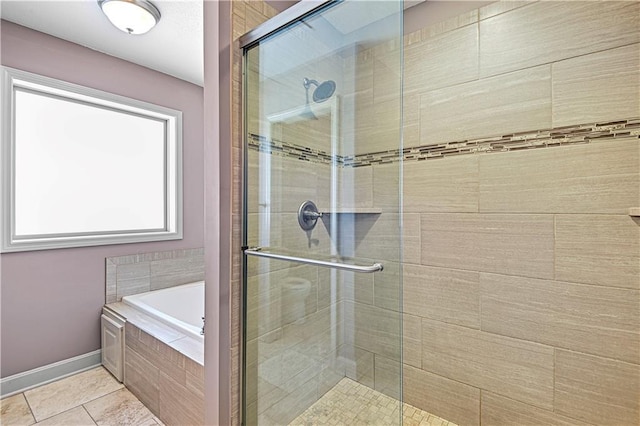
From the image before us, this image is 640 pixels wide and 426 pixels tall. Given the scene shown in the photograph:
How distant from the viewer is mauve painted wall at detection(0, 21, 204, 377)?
2.06m

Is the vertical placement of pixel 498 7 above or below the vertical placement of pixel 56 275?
above

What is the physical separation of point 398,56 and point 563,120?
0.79 metres

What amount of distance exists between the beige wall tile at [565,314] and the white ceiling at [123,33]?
2.36 metres

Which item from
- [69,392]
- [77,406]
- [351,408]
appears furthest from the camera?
[69,392]

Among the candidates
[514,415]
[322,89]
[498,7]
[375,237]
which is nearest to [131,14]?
[322,89]

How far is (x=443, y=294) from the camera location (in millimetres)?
1751

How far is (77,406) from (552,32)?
3204 millimetres

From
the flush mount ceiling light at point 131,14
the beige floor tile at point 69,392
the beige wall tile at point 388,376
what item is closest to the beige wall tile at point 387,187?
the beige wall tile at point 388,376

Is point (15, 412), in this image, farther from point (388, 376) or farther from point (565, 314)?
point (565, 314)

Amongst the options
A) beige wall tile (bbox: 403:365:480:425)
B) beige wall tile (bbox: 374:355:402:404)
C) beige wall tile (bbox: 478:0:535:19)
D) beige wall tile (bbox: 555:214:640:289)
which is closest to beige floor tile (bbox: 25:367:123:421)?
beige wall tile (bbox: 374:355:402:404)

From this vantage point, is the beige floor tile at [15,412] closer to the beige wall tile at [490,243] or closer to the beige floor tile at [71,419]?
the beige floor tile at [71,419]

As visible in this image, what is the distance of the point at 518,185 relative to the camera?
5.00 feet

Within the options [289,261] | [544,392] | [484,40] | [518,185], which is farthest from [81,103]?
[544,392]

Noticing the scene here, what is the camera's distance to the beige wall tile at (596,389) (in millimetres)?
1286
